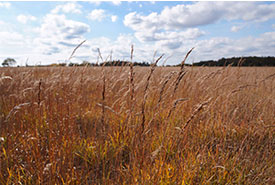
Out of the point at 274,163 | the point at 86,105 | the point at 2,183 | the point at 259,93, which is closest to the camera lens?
the point at 2,183

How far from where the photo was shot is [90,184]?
1896 millimetres

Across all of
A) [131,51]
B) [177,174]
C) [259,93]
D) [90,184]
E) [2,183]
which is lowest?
[90,184]

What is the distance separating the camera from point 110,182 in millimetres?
1839

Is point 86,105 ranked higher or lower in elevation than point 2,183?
higher

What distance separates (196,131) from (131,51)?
169 centimetres

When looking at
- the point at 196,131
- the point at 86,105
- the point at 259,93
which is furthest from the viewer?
the point at 259,93

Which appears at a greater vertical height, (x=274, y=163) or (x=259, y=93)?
(x=259, y=93)

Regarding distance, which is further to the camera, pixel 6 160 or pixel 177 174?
pixel 6 160

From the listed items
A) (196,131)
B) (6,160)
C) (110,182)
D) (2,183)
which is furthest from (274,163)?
(6,160)

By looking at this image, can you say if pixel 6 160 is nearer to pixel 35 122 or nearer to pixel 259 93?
pixel 35 122

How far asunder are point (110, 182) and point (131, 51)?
137 cm

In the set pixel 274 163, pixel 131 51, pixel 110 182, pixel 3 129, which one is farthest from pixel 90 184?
pixel 274 163

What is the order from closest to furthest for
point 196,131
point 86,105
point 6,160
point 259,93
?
point 6,160, point 196,131, point 86,105, point 259,93

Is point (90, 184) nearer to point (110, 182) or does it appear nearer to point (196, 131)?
point (110, 182)
